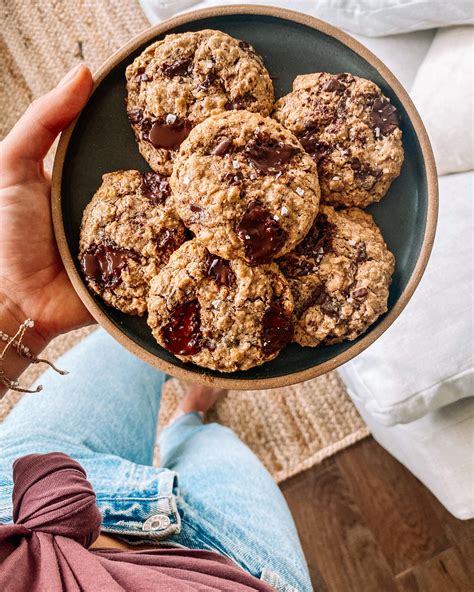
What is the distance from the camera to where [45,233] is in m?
1.07

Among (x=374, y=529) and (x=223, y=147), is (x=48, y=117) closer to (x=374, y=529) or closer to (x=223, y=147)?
(x=223, y=147)

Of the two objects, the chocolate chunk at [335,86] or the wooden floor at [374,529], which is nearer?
the chocolate chunk at [335,86]

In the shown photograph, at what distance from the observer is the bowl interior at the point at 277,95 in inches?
38.4

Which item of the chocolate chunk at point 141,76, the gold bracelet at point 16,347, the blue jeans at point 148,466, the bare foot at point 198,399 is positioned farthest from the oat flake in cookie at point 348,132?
the bare foot at point 198,399

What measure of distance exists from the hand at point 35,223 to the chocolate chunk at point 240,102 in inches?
10.2

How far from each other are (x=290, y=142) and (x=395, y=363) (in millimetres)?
604

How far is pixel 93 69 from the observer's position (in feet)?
5.79

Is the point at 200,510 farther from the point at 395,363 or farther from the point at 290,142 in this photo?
the point at 290,142

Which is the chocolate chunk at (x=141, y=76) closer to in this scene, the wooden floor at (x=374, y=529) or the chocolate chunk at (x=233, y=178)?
the chocolate chunk at (x=233, y=178)

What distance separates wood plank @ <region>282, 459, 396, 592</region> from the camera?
1720 millimetres

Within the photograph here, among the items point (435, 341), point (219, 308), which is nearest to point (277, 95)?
point (219, 308)

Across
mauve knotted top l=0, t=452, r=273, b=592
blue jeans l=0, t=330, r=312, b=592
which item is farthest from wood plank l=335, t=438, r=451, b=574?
mauve knotted top l=0, t=452, r=273, b=592

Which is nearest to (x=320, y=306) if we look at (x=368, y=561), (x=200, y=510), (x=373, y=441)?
(x=200, y=510)

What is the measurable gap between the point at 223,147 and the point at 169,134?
0.43 feet
